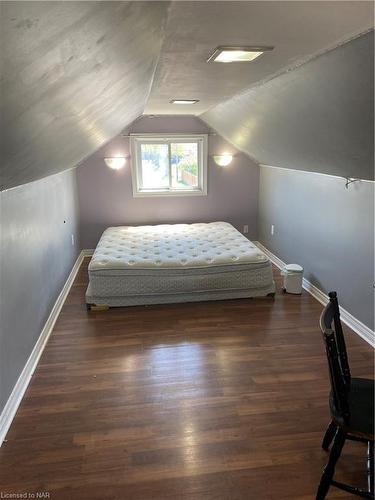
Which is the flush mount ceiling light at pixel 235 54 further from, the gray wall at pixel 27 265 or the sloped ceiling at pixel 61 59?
the gray wall at pixel 27 265

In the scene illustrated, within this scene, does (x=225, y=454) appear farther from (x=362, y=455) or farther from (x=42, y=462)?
(x=42, y=462)

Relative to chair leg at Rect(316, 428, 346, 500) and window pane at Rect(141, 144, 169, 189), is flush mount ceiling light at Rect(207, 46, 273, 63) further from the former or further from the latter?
window pane at Rect(141, 144, 169, 189)

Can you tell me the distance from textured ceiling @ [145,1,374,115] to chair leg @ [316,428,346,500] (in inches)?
63.6

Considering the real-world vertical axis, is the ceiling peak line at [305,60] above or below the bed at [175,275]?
above

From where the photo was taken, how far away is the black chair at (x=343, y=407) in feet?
5.17

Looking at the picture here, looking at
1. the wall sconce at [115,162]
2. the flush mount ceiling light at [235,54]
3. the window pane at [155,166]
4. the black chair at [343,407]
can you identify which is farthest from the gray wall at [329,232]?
the wall sconce at [115,162]

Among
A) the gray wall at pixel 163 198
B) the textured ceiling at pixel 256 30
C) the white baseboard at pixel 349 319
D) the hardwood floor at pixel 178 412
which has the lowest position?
the hardwood floor at pixel 178 412

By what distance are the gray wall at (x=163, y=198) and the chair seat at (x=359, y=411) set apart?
13.6 feet

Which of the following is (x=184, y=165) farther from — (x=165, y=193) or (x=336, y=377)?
(x=336, y=377)

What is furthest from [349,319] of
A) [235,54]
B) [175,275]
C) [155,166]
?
→ [155,166]

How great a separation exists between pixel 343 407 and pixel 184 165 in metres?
4.58

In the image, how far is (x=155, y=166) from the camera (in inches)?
223

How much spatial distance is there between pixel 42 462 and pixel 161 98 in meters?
2.52

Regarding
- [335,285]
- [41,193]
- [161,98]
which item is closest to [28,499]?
[41,193]
